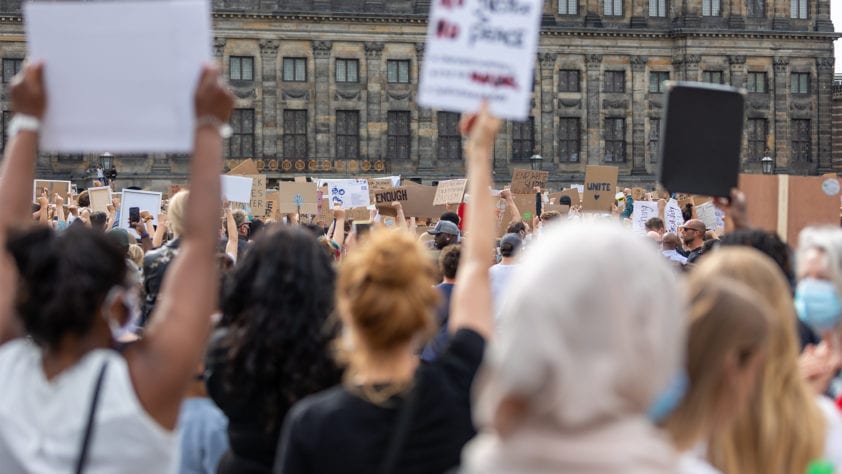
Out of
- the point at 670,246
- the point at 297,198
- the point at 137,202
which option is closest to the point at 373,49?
the point at 297,198

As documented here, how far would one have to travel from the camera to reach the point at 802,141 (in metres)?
47.5

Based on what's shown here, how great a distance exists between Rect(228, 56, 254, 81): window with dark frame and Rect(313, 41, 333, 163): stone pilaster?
7.47ft

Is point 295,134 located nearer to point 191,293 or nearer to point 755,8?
point 755,8

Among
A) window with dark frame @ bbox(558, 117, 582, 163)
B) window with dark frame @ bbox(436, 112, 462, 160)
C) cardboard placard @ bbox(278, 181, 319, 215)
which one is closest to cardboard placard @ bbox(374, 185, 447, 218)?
cardboard placard @ bbox(278, 181, 319, 215)

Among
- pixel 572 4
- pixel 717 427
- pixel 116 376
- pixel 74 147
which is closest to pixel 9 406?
pixel 116 376

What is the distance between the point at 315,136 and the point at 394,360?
40.4 metres

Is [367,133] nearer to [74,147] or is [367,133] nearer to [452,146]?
[452,146]

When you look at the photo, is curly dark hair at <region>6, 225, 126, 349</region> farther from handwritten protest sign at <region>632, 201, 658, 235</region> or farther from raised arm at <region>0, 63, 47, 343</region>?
handwritten protest sign at <region>632, 201, 658, 235</region>

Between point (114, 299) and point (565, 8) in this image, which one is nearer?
point (114, 299)

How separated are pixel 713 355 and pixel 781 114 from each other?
46.6m

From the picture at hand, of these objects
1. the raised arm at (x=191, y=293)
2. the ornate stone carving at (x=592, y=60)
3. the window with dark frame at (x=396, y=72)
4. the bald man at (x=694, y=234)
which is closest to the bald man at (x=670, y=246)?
the bald man at (x=694, y=234)

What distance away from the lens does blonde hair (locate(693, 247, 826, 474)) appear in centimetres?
284

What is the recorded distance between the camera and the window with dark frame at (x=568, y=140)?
45.4m

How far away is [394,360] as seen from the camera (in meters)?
3.10
